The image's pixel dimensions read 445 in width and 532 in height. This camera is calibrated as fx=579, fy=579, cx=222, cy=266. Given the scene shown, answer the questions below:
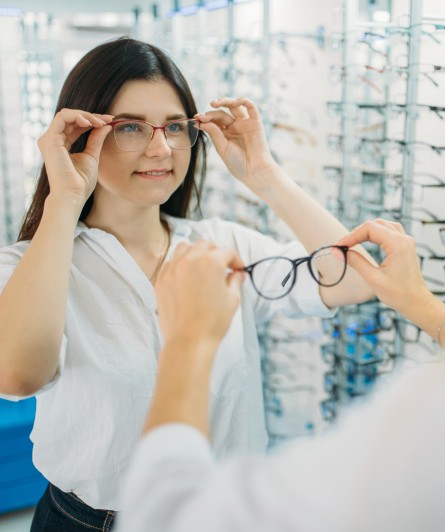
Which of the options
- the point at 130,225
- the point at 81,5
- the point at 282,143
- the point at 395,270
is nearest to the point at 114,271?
the point at 130,225

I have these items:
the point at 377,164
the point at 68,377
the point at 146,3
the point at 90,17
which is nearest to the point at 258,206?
the point at 377,164

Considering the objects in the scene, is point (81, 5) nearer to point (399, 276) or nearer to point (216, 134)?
point (216, 134)

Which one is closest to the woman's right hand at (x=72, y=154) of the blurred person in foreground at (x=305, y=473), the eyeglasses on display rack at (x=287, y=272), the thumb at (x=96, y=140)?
the thumb at (x=96, y=140)

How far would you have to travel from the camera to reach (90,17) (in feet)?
21.8

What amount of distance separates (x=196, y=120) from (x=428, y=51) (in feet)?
3.16

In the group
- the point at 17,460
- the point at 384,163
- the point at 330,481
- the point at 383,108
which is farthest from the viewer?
the point at 17,460

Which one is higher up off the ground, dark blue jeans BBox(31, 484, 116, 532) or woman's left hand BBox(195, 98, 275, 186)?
woman's left hand BBox(195, 98, 275, 186)

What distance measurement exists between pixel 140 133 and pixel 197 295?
750mm

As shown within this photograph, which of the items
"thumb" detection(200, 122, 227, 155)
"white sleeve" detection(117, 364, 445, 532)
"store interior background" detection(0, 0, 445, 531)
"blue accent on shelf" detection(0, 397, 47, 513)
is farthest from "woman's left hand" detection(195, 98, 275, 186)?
"blue accent on shelf" detection(0, 397, 47, 513)

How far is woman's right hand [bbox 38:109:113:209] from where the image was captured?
48.3 inches

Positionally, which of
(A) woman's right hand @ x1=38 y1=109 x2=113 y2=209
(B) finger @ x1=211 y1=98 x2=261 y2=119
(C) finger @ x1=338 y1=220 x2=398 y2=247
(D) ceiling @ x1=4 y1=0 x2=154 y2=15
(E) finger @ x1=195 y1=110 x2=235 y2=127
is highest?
(D) ceiling @ x1=4 y1=0 x2=154 y2=15

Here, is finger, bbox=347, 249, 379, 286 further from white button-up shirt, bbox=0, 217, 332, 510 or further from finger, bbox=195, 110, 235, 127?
finger, bbox=195, 110, 235, 127

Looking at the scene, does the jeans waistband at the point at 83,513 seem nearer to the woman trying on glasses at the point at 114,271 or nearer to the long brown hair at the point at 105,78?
the woman trying on glasses at the point at 114,271

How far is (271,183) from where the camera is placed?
149 centimetres
